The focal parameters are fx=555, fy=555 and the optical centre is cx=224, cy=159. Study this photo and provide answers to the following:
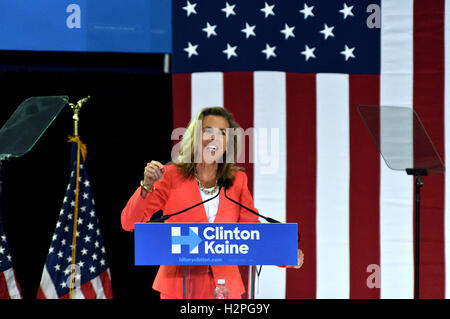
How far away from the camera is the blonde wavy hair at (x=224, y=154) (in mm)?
2225

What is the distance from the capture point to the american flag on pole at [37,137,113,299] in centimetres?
335

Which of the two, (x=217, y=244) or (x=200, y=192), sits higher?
(x=200, y=192)

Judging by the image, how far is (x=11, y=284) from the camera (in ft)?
11.1

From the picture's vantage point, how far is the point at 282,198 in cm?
378

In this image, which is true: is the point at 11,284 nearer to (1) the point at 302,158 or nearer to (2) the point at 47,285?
(2) the point at 47,285

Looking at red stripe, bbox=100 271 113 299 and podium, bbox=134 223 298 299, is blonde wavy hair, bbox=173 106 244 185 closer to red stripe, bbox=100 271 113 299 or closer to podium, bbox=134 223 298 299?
podium, bbox=134 223 298 299

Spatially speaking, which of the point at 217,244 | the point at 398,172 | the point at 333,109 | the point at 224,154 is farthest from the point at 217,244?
the point at 398,172

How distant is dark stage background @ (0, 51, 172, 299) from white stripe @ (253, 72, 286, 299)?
0.64 meters

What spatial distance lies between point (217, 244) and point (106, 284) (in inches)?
72.6

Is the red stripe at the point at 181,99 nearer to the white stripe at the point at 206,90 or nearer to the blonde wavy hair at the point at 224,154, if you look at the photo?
the white stripe at the point at 206,90

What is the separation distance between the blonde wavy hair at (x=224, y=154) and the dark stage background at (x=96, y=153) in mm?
1422

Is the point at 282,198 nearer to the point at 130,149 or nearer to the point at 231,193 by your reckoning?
the point at 130,149

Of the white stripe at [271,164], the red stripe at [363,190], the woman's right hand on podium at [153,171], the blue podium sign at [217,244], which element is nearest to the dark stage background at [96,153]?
the white stripe at [271,164]

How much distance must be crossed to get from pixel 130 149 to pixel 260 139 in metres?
0.86
